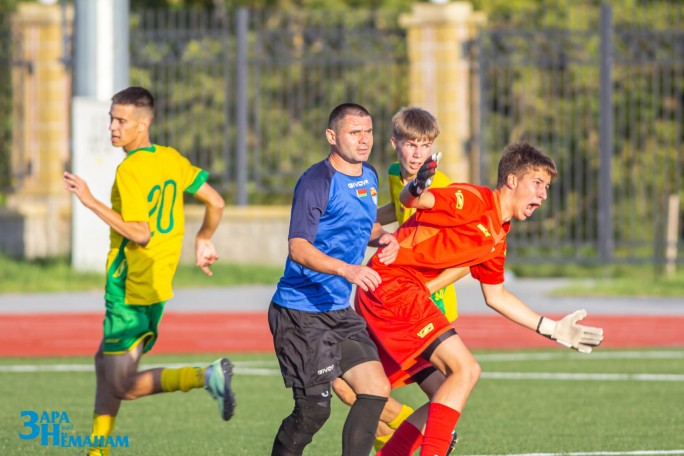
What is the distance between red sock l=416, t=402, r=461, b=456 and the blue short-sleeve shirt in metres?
0.74

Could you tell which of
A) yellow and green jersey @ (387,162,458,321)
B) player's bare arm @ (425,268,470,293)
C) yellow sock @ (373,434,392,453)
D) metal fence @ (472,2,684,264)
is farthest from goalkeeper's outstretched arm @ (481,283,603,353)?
metal fence @ (472,2,684,264)

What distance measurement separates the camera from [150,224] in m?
7.68

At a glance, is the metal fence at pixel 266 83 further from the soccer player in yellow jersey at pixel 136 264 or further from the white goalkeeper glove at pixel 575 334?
the white goalkeeper glove at pixel 575 334

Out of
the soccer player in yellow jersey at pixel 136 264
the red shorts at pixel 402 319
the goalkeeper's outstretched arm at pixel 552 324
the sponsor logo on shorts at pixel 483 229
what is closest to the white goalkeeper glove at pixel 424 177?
the sponsor logo on shorts at pixel 483 229

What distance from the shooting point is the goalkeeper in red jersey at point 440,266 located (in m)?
6.84

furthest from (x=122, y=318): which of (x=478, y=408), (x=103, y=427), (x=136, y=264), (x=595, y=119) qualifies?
(x=595, y=119)

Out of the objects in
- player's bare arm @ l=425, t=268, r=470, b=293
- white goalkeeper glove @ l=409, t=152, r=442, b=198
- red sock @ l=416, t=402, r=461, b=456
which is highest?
white goalkeeper glove @ l=409, t=152, r=442, b=198

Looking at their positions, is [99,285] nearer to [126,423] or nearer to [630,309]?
[630,309]

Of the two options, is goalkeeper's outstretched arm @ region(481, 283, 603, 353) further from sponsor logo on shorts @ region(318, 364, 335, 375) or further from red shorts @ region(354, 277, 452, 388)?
sponsor logo on shorts @ region(318, 364, 335, 375)

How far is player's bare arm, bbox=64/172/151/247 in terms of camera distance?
7273 mm

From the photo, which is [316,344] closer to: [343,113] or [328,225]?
[328,225]

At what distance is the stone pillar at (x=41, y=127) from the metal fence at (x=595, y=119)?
6542mm

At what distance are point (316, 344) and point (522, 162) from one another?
1.36 meters

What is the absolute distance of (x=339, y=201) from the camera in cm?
682
